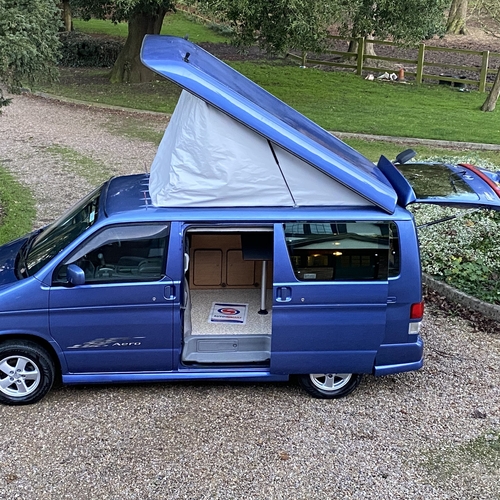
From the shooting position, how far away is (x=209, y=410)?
5.86 meters

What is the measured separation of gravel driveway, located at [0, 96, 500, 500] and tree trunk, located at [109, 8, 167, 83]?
19.1 meters

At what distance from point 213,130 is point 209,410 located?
2.42 m

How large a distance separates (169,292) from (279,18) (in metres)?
13.8

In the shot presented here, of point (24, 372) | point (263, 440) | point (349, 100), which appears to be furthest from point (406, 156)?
point (349, 100)

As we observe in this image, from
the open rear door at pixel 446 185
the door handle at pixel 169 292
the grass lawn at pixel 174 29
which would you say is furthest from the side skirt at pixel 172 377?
the grass lawn at pixel 174 29

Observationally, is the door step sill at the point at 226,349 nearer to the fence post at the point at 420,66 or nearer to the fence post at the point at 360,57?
the fence post at the point at 420,66

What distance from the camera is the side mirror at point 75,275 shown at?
545 cm

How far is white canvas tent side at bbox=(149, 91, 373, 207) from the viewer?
18.2 ft

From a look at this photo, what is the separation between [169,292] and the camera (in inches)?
221

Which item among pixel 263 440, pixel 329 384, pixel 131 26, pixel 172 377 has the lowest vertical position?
pixel 263 440

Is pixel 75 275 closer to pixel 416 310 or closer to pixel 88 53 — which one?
pixel 416 310

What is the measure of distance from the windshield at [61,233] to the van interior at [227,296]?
0.93 m

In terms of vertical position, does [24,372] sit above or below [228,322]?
below

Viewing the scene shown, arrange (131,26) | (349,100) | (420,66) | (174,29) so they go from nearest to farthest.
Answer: (349,100) → (131,26) → (420,66) → (174,29)
